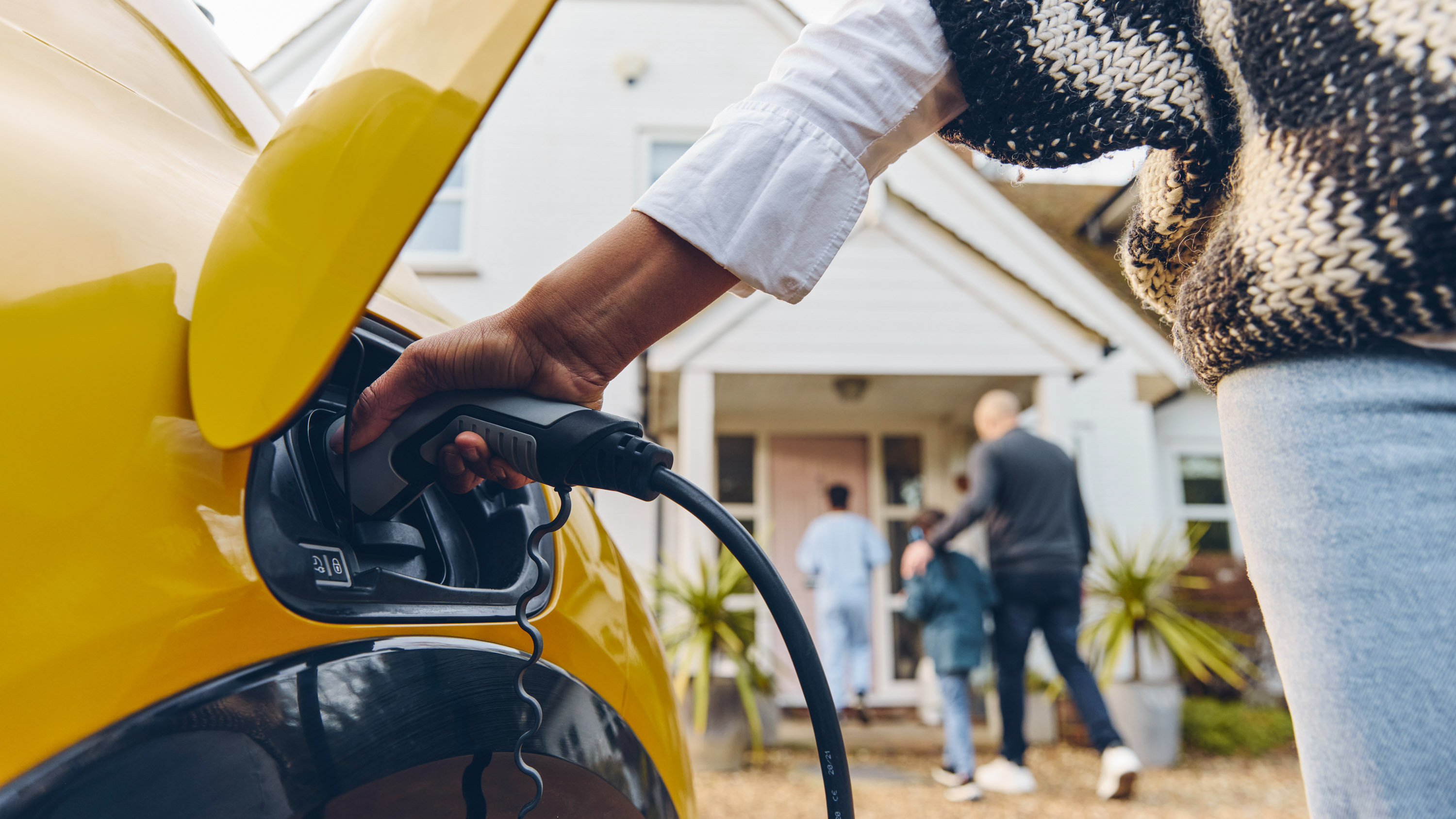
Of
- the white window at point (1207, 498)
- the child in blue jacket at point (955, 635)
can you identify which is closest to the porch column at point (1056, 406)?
the child in blue jacket at point (955, 635)

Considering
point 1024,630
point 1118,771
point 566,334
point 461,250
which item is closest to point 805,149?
point 566,334

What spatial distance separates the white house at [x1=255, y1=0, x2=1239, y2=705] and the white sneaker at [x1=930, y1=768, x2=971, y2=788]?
2.34 meters

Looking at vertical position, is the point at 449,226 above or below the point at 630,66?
below

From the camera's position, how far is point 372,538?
2.44 feet

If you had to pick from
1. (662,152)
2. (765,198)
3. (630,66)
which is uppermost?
(630,66)

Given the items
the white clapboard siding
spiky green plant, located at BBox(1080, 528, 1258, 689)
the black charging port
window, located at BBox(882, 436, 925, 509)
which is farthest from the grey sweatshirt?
the white clapboard siding

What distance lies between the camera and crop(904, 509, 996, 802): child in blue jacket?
15.1 ft

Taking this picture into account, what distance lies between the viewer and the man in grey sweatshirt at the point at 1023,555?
4.44 metres

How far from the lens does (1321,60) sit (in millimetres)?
594

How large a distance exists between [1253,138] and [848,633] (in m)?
5.76

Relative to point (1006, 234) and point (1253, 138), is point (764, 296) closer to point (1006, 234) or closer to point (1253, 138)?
point (1006, 234)

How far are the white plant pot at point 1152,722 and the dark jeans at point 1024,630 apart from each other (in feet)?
4.22

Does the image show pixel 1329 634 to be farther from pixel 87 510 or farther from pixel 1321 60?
pixel 87 510

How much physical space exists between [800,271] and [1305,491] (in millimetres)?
391
